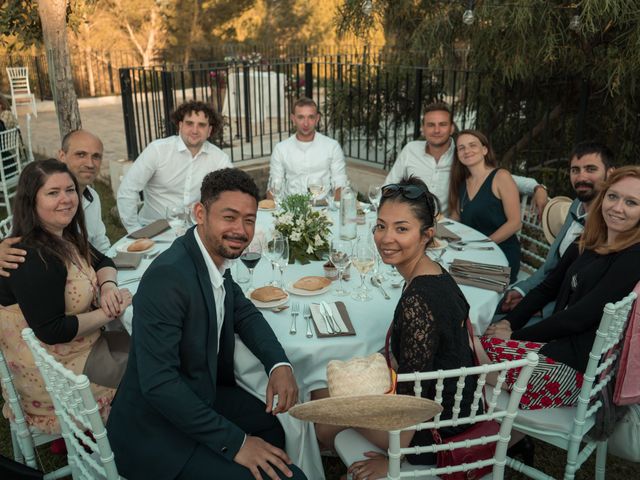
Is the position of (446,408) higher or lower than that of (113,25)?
lower

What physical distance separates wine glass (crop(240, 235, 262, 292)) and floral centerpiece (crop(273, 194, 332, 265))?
233mm

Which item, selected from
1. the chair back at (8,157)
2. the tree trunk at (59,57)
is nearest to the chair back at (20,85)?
the chair back at (8,157)

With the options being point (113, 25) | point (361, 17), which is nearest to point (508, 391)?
point (361, 17)

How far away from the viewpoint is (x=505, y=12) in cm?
410

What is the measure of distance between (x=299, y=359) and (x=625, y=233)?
1.44 metres

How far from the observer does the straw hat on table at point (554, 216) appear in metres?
3.28

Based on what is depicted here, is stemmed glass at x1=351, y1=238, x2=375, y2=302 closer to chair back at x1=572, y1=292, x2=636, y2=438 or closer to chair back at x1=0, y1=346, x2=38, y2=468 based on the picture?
chair back at x1=572, y1=292, x2=636, y2=438

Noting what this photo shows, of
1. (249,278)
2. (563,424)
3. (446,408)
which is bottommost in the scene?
(563,424)

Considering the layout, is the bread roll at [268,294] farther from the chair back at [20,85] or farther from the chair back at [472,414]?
the chair back at [20,85]

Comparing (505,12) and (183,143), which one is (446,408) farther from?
(505,12)

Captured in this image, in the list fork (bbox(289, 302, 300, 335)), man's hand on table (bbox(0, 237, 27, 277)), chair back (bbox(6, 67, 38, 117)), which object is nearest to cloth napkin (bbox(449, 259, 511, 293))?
fork (bbox(289, 302, 300, 335))

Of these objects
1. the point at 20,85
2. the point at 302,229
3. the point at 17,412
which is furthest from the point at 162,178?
the point at 20,85

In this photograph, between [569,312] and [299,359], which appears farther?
[569,312]

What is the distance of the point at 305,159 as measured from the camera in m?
4.85
